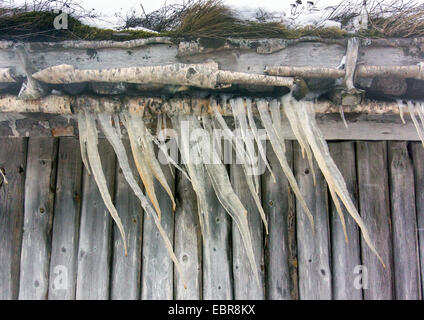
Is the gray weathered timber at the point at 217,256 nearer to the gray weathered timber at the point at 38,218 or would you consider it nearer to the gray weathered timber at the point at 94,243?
the gray weathered timber at the point at 94,243

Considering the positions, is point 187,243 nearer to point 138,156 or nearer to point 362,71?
point 138,156

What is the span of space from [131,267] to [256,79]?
52.1 inches

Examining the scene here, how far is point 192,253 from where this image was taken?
1903 mm

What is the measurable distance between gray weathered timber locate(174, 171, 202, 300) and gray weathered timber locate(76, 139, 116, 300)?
426 mm

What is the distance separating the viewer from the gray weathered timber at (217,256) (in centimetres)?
188

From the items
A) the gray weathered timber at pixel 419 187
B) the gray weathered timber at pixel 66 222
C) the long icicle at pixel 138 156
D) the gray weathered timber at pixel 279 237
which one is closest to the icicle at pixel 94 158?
the long icicle at pixel 138 156

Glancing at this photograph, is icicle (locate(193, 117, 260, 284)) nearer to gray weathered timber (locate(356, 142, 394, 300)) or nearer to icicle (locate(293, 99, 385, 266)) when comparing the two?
icicle (locate(293, 99, 385, 266))

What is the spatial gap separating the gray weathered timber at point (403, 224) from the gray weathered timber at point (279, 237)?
64 cm

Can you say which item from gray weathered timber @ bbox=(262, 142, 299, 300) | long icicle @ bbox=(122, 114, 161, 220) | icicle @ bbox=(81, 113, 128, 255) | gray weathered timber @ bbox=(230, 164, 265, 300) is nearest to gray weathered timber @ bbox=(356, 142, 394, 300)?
gray weathered timber @ bbox=(262, 142, 299, 300)

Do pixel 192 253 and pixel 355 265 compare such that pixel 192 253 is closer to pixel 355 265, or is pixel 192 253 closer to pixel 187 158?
pixel 187 158

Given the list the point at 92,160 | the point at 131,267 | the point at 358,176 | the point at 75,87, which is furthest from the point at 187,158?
the point at 358,176

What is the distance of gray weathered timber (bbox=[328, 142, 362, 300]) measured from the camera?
1.88 meters

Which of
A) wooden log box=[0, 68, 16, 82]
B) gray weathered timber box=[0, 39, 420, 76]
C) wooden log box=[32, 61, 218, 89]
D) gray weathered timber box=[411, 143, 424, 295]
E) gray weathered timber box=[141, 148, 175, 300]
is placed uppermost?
gray weathered timber box=[0, 39, 420, 76]

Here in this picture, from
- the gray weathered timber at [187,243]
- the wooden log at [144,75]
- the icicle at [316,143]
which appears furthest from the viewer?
the gray weathered timber at [187,243]
